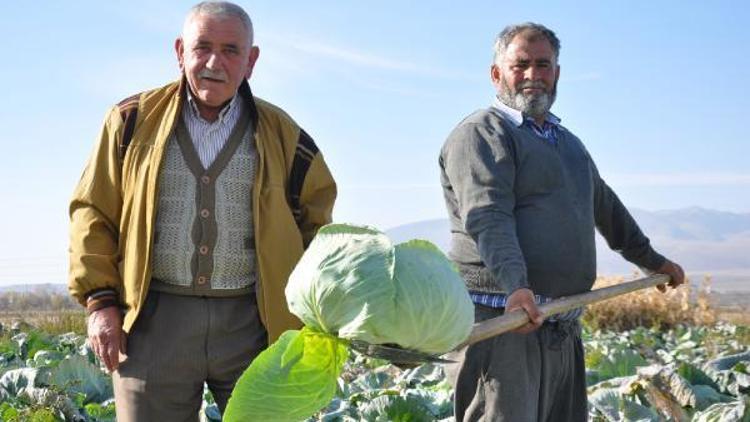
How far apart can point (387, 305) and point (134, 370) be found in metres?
1.71

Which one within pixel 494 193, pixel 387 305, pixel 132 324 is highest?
pixel 494 193

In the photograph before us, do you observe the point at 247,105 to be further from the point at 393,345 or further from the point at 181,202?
the point at 393,345

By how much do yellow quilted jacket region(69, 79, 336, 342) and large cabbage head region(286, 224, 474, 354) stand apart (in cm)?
123

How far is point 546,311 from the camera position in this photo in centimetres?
308

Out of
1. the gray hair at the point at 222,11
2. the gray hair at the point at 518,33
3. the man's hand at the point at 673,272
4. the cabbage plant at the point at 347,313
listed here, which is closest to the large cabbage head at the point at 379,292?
the cabbage plant at the point at 347,313

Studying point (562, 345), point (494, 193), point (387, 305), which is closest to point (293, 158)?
point (494, 193)

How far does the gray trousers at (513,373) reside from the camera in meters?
3.73

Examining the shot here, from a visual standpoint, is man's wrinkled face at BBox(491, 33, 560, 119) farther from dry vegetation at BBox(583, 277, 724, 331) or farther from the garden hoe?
dry vegetation at BBox(583, 277, 724, 331)

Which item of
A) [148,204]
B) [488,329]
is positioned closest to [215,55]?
[148,204]

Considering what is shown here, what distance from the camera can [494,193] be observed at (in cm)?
365

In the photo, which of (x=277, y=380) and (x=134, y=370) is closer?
(x=277, y=380)

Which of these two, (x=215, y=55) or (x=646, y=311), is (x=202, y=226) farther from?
(x=646, y=311)

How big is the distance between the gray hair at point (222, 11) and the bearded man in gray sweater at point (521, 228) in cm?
95

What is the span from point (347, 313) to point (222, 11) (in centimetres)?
172
